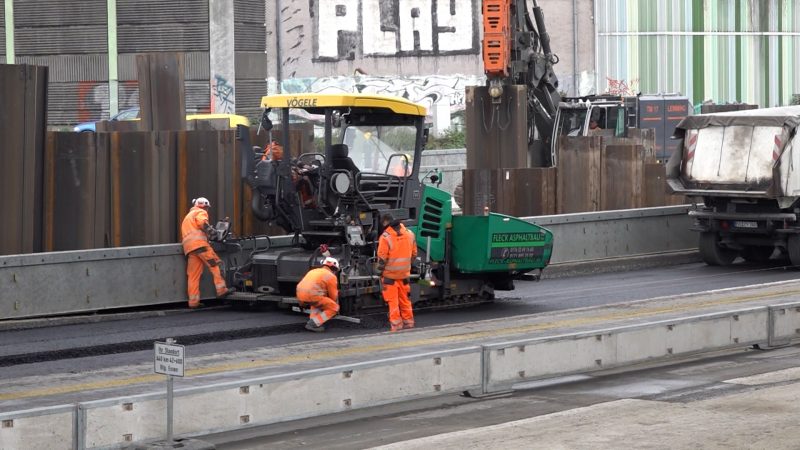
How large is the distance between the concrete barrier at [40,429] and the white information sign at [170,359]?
72 centimetres

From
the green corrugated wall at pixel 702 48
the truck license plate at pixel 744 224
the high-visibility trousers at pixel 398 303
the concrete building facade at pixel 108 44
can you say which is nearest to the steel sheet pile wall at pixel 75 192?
the high-visibility trousers at pixel 398 303

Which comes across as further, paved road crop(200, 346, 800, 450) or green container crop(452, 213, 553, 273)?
green container crop(452, 213, 553, 273)

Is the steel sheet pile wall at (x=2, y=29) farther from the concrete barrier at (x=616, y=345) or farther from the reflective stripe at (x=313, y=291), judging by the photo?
the concrete barrier at (x=616, y=345)

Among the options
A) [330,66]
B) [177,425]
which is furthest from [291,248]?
[330,66]

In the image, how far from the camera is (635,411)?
12.4 metres

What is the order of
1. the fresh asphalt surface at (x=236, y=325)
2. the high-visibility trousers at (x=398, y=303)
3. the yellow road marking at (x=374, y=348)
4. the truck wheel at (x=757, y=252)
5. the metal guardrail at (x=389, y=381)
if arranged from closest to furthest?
the metal guardrail at (x=389, y=381) < the yellow road marking at (x=374, y=348) < the fresh asphalt surface at (x=236, y=325) < the high-visibility trousers at (x=398, y=303) < the truck wheel at (x=757, y=252)

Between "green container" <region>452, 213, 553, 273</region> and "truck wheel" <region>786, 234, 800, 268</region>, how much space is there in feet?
19.3

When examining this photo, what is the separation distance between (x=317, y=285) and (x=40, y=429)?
705 centimetres

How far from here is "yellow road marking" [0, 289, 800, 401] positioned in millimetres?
12836

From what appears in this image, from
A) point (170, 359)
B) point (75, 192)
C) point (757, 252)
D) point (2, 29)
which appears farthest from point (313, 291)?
point (2, 29)

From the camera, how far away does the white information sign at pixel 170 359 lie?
417 inches

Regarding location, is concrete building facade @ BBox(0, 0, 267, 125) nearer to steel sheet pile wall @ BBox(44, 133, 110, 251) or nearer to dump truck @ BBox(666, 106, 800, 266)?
dump truck @ BBox(666, 106, 800, 266)

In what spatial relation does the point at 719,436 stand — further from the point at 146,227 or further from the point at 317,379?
the point at 146,227

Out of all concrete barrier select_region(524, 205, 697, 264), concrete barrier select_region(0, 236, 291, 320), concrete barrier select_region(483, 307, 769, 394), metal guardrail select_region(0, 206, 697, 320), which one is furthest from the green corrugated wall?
concrete barrier select_region(483, 307, 769, 394)
